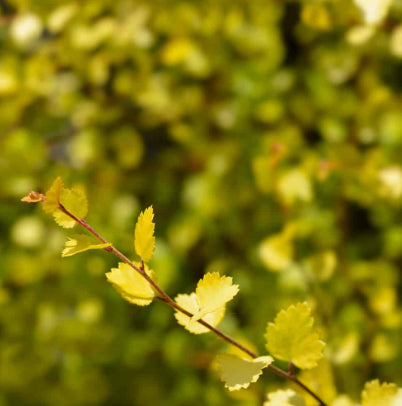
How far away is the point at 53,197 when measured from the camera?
16.1 inches

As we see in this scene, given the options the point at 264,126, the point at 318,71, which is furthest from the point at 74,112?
the point at 318,71

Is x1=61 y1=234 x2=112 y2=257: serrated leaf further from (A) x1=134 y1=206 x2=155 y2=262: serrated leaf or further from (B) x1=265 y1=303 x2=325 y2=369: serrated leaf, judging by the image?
(B) x1=265 y1=303 x2=325 y2=369: serrated leaf

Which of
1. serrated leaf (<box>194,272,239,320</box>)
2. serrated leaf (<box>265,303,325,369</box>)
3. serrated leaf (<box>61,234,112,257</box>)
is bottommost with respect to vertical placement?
serrated leaf (<box>265,303,325,369</box>)

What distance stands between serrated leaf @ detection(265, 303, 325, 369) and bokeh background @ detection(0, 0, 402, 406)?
2.20 feet

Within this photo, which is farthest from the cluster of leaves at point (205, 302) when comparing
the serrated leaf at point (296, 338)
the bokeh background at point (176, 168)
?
the bokeh background at point (176, 168)

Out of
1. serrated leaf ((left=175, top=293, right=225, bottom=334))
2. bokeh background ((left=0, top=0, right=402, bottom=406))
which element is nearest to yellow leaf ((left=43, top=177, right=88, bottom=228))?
serrated leaf ((left=175, top=293, right=225, bottom=334))

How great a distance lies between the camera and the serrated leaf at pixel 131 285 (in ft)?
1.46

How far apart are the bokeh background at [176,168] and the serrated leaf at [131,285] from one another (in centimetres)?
73

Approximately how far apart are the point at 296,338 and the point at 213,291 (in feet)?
0.28

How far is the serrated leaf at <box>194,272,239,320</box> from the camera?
0.44 m

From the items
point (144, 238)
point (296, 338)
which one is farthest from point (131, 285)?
point (296, 338)

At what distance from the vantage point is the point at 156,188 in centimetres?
136

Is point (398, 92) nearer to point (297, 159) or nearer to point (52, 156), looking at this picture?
point (297, 159)

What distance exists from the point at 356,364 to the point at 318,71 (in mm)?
645
